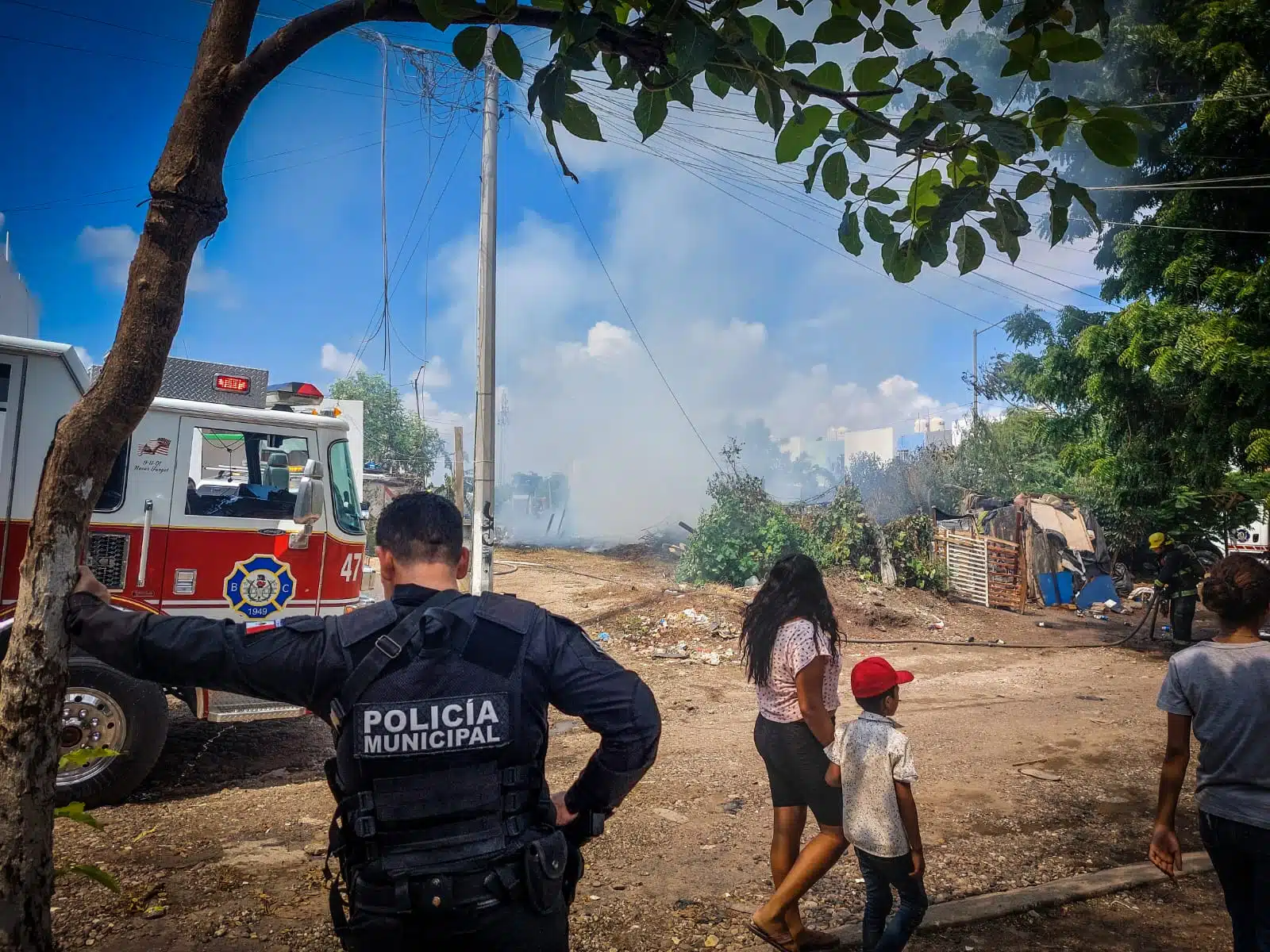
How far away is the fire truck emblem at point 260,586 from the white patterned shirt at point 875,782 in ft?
14.6

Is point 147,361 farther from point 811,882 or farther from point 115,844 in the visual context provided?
point 115,844

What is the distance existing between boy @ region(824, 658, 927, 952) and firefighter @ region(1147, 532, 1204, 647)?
10419 millimetres

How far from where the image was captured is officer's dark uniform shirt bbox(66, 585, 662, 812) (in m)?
1.91

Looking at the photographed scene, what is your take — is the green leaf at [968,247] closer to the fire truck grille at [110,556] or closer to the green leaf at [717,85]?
the green leaf at [717,85]

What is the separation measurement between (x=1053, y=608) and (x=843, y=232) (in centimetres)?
1642

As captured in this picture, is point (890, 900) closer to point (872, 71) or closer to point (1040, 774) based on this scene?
point (872, 71)

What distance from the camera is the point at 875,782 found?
10.1 feet

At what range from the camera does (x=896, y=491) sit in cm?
2542

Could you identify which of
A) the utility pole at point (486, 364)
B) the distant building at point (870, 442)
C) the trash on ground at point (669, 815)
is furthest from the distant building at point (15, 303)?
the distant building at point (870, 442)

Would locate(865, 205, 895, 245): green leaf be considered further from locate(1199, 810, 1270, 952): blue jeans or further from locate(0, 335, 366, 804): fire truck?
locate(0, 335, 366, 804): fire truck

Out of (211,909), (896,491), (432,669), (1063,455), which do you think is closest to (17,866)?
(432,669)

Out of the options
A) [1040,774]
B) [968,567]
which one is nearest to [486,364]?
[1040,774]

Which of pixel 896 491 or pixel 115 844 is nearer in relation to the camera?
pixel 115 844

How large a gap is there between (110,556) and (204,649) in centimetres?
429
